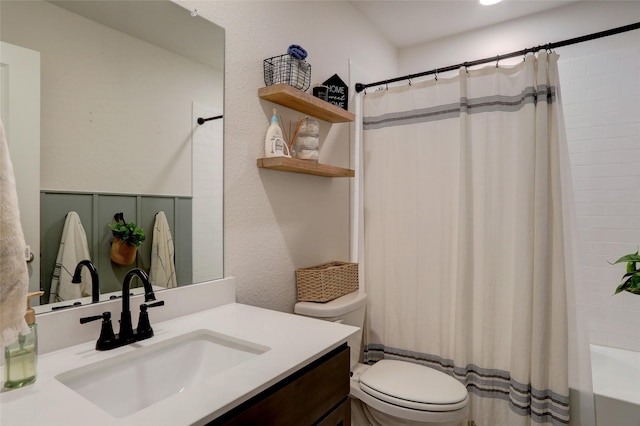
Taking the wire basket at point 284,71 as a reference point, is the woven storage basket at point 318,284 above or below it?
below

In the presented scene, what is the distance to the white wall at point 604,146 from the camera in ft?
7.22

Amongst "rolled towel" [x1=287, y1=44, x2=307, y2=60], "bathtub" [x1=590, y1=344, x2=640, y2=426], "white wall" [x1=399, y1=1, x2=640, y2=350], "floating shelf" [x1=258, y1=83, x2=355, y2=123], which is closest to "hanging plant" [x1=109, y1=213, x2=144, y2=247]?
"floating shelf" [x1=258, y1=83, x2=355, y2=123]

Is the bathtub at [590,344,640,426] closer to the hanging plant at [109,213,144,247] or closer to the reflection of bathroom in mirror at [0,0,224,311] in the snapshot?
the reflection of bathroom in mirror at [0,0,224,311]

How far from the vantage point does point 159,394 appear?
992mm

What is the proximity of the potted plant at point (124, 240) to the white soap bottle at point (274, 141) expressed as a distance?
63cm

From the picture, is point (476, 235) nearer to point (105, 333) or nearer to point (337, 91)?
point (337, 91)

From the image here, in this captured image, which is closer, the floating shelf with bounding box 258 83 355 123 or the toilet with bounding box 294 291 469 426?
the toilet with bounding box 294 291 469 426

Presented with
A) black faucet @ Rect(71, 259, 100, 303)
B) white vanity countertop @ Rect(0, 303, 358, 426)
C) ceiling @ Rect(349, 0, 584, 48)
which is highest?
ceiling @ Rect(349, 0, 584, 48)

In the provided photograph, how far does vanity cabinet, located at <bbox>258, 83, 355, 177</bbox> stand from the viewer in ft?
5.11

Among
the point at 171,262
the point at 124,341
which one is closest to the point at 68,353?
the point at 124,341

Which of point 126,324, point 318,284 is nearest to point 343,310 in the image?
point 318,284

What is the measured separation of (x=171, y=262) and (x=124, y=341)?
0.33 meters

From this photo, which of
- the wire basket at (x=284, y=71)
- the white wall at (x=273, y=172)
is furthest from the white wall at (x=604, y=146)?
the wire basket at (x=284, y=71)

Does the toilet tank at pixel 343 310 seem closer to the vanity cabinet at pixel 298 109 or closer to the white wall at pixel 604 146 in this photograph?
the vanity cabinet at pixel 298 109
